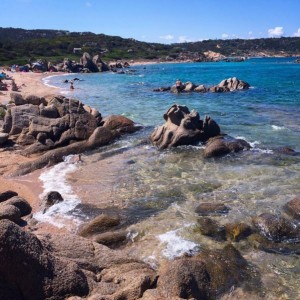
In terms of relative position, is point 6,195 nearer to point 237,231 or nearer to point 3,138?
point 237,231

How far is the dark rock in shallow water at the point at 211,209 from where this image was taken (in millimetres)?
13859

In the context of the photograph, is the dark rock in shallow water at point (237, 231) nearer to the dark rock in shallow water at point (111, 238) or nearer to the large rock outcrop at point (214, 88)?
the dark rock in shallow water at point (111, 238)

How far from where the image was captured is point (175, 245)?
11758 millimetres

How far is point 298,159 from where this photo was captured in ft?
64.8

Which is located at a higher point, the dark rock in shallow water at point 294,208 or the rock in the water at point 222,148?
the rock in the water at point 222,148

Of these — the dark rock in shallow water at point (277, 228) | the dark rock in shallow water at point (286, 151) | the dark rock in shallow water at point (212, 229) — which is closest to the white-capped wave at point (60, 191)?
the dark rock in shallow water at point (212, 229)

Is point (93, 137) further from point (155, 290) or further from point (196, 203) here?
point (155, 290)

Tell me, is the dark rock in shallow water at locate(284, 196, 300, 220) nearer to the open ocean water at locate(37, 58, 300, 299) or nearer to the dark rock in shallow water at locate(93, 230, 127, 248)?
the open ocean water at locate(37, 58, 300, 299)

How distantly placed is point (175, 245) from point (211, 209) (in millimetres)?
2756

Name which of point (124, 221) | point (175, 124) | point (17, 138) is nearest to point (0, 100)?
point (17, 138)

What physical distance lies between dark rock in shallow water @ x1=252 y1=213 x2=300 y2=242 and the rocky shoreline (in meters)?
0.03

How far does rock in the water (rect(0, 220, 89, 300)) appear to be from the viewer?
7238 mm

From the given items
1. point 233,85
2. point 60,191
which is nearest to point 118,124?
point 60,191

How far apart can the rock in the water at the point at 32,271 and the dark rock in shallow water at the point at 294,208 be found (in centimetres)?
839
